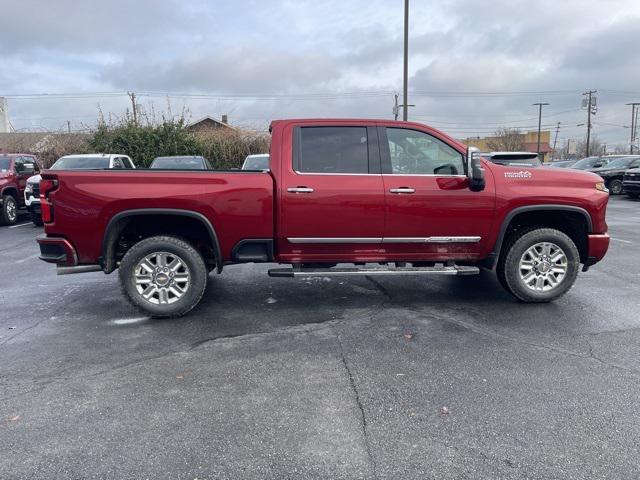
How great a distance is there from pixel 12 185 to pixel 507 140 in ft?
203

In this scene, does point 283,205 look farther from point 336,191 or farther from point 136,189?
point 136,189

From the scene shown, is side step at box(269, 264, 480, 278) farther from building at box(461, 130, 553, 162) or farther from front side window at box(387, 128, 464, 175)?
building at box(461, 130, 553, 162)

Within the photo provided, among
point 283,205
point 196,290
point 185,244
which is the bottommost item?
point 196,290

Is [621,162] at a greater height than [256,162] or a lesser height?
greater

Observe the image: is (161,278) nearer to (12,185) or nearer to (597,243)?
(597,243)

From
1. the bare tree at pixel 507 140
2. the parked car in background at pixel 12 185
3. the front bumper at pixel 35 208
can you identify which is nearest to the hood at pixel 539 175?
the front bumper at pixel 35 208

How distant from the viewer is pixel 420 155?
5254 millimetres

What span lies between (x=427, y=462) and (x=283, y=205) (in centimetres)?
295

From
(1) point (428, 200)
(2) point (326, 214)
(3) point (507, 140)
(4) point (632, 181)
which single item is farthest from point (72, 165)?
(3) point (507, 140)

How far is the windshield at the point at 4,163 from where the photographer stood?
1340 centimetres

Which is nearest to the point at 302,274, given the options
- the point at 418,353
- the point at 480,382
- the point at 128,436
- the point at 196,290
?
the point at 196,290

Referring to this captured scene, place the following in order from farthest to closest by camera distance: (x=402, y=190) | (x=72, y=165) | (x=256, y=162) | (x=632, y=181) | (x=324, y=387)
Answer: (x=632, y=181)
(x=256, y=162)
(x=72, y=165)
(x=402, y=190)
(x=324, y=387)

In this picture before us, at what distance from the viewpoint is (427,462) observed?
2.67m

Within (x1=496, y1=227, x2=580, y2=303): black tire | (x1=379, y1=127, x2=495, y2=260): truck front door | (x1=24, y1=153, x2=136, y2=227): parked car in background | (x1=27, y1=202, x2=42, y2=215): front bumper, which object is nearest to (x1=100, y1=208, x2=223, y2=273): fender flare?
(x1=379, y1=127, x2=495, y2=260): truck front door
